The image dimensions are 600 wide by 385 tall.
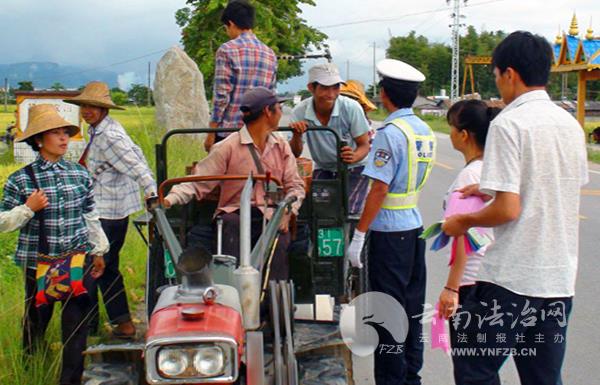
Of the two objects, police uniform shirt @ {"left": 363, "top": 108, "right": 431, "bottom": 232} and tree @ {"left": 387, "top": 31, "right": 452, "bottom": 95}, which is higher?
tree @ {"left": 387, "top": 31, "right": 452, "bottom": 95}

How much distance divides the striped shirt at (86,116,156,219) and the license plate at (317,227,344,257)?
4.30 feet

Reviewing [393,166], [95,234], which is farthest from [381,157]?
[95,234]

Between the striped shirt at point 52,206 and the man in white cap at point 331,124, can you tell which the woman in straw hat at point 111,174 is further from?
the man in white cap at point 331,124

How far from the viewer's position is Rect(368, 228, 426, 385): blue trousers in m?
4.73

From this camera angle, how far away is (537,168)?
325 cm

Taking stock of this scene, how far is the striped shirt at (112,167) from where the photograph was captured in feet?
19.0

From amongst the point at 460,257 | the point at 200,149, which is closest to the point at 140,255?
the point at 460,257

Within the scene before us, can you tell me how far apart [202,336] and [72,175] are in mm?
2149

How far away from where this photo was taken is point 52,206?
4625 millimetres

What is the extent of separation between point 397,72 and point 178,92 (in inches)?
559

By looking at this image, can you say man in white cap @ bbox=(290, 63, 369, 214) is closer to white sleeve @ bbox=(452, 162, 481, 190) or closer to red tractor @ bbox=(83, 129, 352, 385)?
red tractor @ bbox=(83, 129, 352, 385)

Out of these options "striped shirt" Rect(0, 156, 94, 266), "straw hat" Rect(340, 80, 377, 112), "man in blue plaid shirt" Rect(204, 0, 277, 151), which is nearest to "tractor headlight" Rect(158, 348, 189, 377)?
"striped shirt" Rect(0, 156, 94, 266)

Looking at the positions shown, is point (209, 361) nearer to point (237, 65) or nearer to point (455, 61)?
point (237, 65)

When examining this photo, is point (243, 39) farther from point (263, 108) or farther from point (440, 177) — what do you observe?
point (440, 177)
